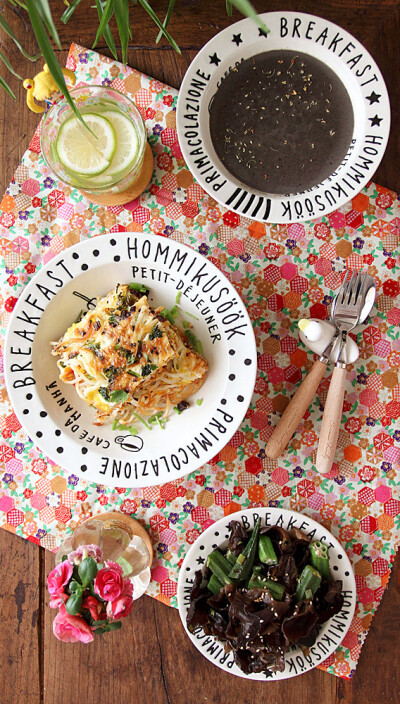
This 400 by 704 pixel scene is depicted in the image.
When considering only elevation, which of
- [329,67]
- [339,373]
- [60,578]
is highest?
[329,67]

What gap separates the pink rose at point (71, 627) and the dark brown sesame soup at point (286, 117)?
1605mm

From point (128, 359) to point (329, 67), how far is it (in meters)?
1.28

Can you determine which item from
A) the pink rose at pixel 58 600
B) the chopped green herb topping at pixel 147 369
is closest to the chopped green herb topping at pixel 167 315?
the chopped green herb topping at pixel 147 369

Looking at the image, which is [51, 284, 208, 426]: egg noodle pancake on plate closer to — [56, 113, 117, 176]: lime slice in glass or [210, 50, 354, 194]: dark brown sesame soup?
[56, 113, 117, 176]: lime slice in glass

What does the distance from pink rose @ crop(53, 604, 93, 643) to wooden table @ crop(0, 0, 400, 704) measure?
0.56 m

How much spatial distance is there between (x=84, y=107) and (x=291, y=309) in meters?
1.09

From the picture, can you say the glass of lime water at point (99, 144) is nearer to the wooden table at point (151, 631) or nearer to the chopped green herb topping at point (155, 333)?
the wooden table at point (151, 631)

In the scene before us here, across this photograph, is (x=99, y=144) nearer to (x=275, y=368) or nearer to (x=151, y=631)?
(x=275, y=368)

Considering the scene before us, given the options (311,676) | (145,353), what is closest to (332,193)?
(145,353)

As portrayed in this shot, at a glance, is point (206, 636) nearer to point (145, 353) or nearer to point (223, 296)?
point (145, 353)

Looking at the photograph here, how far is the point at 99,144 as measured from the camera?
202cm

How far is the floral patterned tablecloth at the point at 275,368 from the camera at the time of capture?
2207 mm

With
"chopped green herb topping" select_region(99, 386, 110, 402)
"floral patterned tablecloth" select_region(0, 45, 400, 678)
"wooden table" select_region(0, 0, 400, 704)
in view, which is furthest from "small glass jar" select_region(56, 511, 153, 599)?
"chopped green herb topping" select_region(99, 386, 110, 402)

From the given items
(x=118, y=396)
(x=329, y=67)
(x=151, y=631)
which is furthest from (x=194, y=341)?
(x=151, y=631)
